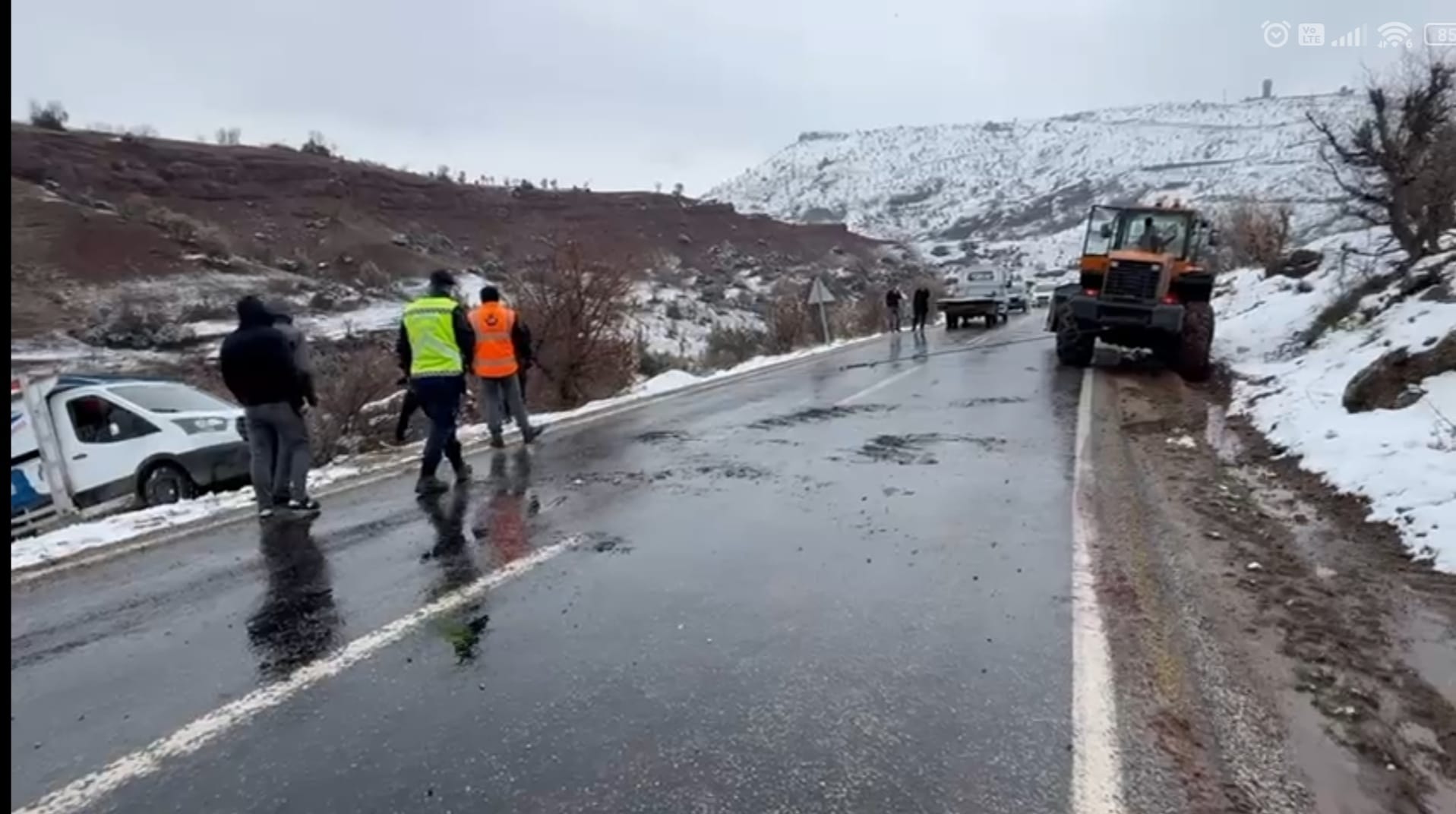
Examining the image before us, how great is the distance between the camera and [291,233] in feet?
156

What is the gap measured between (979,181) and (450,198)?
108 metres

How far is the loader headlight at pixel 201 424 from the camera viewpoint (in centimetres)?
1054

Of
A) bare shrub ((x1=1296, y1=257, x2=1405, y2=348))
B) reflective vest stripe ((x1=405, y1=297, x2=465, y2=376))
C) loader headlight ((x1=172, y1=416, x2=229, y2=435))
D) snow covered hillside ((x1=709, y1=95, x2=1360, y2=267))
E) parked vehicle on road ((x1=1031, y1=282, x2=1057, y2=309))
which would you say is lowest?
parked vehicle on road ((x1=1031, y1=282, x2=1057, y2=309))

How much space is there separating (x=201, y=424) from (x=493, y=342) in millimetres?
3525

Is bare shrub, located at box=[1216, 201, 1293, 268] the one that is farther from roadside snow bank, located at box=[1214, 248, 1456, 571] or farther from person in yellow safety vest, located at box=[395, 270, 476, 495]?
person in yellow safety vest, located at box=[395, 270, 476, 495]

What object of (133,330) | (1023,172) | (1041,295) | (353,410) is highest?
(1023,172)

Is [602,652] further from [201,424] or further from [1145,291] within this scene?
[1145,291]

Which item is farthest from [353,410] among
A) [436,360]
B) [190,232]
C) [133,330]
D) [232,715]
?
[190,232]

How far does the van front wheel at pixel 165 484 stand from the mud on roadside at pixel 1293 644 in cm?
937

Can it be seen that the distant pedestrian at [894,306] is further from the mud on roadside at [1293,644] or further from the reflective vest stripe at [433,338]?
the reflective vest stripe at [433,338]

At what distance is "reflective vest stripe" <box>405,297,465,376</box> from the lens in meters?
8.14

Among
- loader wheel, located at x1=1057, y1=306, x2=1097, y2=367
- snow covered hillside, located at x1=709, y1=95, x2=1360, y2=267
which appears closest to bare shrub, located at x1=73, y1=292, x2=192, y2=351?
loader wheel, located at x1=1057, y1=306, x2=1097, y2=367

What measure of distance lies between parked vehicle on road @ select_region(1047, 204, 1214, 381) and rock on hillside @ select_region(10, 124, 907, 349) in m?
9.14

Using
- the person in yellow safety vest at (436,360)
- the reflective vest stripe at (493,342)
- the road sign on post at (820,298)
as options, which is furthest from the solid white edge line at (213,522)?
the road sign on post at (820,298)
